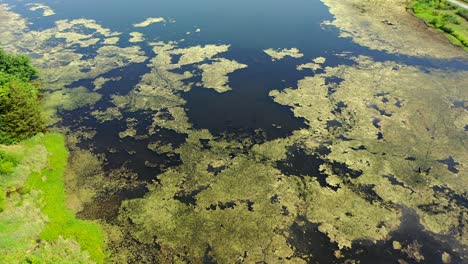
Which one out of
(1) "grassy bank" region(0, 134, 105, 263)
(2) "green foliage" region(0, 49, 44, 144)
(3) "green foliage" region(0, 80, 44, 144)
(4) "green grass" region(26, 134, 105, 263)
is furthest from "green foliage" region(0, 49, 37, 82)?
(4) "green grass" region(26, 134, 105, 263)

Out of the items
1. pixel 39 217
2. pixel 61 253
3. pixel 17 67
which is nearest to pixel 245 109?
pixel 39 217

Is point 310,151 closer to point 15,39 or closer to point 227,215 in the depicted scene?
point 227,215

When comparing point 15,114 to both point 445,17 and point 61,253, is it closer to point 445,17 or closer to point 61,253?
point 61,253

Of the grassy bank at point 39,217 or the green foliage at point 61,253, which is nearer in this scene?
the green foliage at point 61,253

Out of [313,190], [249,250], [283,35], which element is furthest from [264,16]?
[249,250]

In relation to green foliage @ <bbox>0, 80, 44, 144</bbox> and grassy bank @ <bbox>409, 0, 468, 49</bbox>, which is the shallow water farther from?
grassy bank @ <bbox>409, 0, 468, 49</bbox>

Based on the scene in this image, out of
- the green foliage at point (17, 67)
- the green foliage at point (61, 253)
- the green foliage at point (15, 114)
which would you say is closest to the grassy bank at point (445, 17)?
the green foliage at point (61, 253)

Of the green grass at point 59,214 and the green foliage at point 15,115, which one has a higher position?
the green foliage at point 15,115

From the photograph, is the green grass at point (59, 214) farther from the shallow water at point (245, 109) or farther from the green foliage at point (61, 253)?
the shallow water at point (245, 109)
